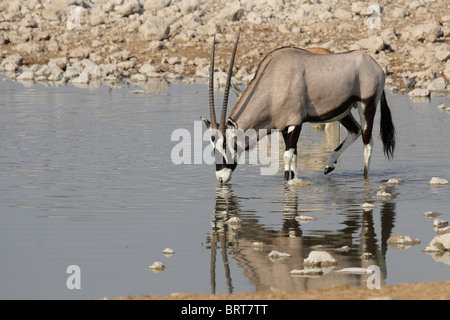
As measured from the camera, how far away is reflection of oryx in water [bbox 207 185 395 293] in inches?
236

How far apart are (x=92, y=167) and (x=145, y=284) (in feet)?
16.0

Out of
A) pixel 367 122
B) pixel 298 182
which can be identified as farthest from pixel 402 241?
pixel 367 122

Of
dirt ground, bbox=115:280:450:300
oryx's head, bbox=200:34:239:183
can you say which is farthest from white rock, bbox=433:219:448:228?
oryx's head, bbox=200:34:239:183

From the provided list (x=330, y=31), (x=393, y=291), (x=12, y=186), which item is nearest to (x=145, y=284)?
(x=393, y=291)

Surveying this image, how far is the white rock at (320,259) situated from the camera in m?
6.33

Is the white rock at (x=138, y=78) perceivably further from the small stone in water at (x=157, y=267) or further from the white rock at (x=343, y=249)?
the small stone in water at (x=157, y=267)

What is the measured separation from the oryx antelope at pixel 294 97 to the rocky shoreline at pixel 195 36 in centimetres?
1053

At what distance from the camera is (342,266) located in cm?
637

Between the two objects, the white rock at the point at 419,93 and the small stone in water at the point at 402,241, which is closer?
the small stone in water at the point at 402,241

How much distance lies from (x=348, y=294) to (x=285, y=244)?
187 centimetres

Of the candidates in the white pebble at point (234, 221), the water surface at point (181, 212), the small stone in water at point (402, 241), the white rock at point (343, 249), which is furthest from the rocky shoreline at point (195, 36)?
the white rock at point (343, 249)

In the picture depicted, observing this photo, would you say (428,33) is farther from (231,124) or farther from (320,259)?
(320,259)

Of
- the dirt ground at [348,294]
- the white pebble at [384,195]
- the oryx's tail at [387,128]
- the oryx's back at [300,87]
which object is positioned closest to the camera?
the dirt ground at [348,294]
